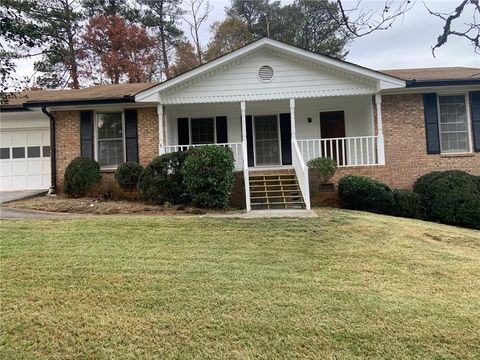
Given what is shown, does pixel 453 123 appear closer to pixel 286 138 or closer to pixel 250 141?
pixel 286 138

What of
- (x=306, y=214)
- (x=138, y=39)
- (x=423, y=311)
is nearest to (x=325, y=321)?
(x=423, y=311)

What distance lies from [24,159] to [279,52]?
31.1 feet

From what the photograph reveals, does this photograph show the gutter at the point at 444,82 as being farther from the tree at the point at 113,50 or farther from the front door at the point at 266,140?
the tree at the point at 113,50

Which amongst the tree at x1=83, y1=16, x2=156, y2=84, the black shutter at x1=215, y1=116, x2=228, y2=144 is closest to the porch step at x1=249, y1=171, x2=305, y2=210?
the black shutter at x1=215, y1=116, x2=228, y2=144

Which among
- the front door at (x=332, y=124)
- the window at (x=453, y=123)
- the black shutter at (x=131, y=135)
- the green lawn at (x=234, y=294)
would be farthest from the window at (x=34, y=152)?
the window at (x=453, y=123)

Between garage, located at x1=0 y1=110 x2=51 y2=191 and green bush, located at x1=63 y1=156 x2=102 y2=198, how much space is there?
2167mm

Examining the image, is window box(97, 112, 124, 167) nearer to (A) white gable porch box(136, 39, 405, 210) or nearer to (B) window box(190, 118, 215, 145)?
(A) white gable porch box(136, 39, 405, 210)

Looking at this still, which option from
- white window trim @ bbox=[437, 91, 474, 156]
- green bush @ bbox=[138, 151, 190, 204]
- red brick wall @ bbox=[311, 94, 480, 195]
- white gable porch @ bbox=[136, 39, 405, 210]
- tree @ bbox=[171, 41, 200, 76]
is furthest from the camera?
tree @ bbox=[171, 41, 200, 76]

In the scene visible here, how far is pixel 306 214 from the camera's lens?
28.9 feet

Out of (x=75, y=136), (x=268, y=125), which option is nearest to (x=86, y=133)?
(x=75, y=136)

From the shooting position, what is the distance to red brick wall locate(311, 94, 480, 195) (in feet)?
39.0

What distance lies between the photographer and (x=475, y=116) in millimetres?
12141

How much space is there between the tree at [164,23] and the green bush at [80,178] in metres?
17.6

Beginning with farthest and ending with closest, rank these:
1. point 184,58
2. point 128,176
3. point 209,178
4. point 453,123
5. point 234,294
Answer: point 184,58 < point 453,123 < point 128,176 < point 209,178 < point 234,294
